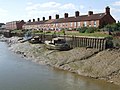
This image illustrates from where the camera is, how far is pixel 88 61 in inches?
1208

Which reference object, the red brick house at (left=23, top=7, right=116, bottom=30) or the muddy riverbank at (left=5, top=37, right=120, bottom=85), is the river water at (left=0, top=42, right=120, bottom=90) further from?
the red brick house at (left=23, top=7, right=116, bottom=30)

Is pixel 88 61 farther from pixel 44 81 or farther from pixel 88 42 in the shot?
pixel 88 42

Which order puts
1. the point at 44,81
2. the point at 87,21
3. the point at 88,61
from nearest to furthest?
the point at 44,81, the point at 88,61, the point at 87,21

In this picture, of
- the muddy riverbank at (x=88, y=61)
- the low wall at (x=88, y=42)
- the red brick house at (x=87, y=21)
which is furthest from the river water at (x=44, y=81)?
the red brick house at (x=87, y=21)

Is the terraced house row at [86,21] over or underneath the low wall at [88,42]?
over

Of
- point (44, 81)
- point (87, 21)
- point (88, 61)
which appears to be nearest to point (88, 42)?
point (88, 61)

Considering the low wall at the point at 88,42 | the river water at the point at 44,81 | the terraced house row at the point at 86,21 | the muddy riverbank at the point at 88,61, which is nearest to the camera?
the river water at the point at 44,81

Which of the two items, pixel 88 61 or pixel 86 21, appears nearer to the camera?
pixel 88 61

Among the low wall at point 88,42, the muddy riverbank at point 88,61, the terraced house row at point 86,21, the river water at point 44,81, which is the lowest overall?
the river water at point 44,81

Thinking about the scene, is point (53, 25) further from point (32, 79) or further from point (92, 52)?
point (32, 79)

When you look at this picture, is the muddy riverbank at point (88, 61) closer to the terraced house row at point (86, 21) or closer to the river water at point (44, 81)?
the river water at point (44, 81)

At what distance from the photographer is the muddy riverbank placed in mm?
25984

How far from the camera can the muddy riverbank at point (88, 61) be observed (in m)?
26.0

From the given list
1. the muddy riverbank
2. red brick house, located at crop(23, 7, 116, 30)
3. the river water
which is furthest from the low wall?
red brick house, located at crop(23, 7, 116, 30)
